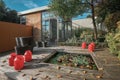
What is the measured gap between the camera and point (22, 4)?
2250 centimetres

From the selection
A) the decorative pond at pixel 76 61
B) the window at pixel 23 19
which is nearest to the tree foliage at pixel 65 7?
the decorative pond at pixel 76 61

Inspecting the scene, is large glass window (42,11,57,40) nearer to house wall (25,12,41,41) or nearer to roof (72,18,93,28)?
house wall (25,12,41,41)

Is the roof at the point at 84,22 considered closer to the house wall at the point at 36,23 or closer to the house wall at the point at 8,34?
the house wall at the point at 36,23

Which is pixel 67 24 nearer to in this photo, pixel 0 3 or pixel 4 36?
pixel 4 36

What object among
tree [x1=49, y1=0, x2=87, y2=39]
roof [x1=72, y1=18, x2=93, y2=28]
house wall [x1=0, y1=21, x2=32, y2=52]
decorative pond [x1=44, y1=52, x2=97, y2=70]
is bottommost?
decorative pond [x1=44, y1=52, x2=97, y2=70]

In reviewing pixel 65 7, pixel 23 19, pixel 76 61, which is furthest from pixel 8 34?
pixel 76 61

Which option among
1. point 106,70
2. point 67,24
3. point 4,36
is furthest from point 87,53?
point 67,24

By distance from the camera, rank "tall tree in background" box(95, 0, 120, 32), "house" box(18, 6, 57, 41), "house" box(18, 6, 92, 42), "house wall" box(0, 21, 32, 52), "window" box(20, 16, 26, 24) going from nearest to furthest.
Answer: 1. "house wall" box(0, 21, 32, 52)
2. "tall tree in background" box(95, 0, 120, 32)
3. "house" box(18, 6, 92, 42)
4. "house" box(18, 6, 57, 41)
5. "window" box(20, 16, 26, 24)

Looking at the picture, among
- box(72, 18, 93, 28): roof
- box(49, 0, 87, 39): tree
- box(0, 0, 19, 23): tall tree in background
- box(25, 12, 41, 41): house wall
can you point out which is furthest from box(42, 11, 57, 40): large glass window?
box(0, 0, 19, 23): tall tree in background

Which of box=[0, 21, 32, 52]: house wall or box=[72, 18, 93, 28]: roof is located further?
box=[72, 18, 93, 28]: roof

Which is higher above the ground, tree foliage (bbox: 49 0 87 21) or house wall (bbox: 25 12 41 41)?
tree foliage (bbox: 49 0 87 21)

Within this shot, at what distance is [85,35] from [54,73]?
400 inches

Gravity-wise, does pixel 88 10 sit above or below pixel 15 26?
above

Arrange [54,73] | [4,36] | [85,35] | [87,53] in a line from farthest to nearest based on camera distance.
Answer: [85,35] < [4,36] < [87,53] < [54,73]
